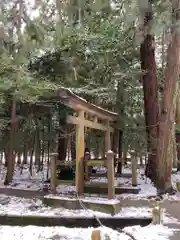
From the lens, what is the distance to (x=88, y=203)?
6.84 metres

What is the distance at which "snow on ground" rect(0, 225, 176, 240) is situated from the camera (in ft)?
16.5

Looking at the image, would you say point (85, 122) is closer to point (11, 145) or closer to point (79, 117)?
point (79, 117)

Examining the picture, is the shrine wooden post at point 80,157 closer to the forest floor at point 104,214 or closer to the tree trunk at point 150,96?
the forest floor at point 104,214

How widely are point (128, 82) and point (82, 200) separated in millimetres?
6666

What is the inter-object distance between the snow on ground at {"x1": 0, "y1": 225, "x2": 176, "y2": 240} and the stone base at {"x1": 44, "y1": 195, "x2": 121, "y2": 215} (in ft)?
3.67

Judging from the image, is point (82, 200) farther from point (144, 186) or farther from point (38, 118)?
point (38, 118)

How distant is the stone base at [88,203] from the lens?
650 centimetres

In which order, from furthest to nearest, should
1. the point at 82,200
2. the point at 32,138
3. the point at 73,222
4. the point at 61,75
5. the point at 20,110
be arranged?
the point at 32,138
the point at 20,110
the point at 61,75
the point at 82,200
the point at 73,222

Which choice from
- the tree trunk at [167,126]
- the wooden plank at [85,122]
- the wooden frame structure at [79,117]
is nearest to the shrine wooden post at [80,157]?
the wooden frame structure at [79,117]

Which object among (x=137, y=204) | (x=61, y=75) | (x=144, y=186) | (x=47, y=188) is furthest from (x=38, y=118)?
(x=137, y=204)

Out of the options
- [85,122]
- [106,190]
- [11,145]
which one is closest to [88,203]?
[106,190]

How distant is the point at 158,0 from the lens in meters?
7.77

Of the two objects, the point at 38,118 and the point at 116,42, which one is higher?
the point at 116,42

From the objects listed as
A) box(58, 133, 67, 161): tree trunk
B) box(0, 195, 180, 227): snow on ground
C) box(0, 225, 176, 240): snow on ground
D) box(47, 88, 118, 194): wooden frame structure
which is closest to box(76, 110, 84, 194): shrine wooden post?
box(47, 88, 118, 194): wooden frame structure
